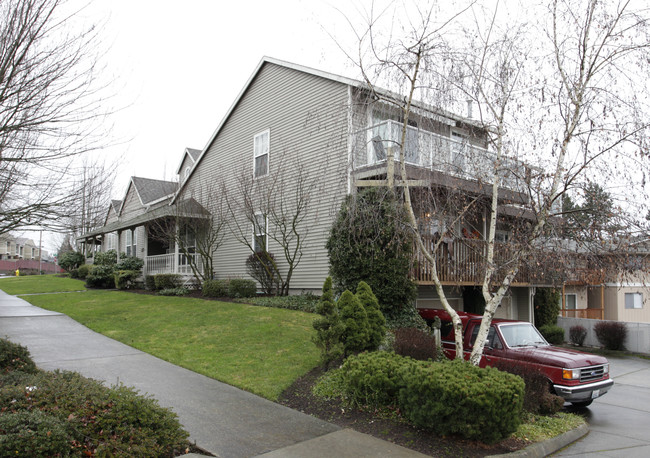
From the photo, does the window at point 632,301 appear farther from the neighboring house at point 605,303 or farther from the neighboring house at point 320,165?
the neighboring house at point 320,165

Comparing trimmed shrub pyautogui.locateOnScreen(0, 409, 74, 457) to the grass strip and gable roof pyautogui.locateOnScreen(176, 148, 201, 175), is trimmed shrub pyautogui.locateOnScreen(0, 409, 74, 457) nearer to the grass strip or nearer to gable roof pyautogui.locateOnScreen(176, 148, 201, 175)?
the grass strip

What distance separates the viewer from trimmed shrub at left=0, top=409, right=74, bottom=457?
4.27 metres

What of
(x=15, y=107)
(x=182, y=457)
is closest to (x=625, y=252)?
(x=182, y=457)

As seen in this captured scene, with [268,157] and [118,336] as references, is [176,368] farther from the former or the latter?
[268,157]

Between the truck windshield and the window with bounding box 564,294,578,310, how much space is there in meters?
18.7

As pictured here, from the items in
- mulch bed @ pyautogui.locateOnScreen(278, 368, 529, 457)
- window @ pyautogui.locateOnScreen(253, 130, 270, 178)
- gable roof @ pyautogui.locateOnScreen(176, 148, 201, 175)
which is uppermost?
gable roof @ pyautogui.locateOnScreen(176, 148, 201, 175)

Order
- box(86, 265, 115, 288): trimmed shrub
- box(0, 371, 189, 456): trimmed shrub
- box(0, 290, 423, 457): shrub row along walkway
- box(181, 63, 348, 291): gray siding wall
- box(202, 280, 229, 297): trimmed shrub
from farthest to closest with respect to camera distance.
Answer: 1. box(86, 265, 115, 288): trimmed shrub
2. box(202, 280, 229, 297): trimmed shrub
3. box(181, 63, 348, 291): gray siding wall
4. box(0, 290, 423, 457): shrub row along walkway
5. box(0, 371, 189, 456): trimmed shrub

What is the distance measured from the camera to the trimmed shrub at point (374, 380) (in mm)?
7012

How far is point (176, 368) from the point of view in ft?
29.9

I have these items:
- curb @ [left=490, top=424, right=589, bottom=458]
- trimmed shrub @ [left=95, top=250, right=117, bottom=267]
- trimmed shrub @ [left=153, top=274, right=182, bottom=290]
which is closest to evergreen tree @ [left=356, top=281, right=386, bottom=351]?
curb @ [left=490, top=424, right=589, bottom=458]

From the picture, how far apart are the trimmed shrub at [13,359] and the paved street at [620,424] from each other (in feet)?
25.3

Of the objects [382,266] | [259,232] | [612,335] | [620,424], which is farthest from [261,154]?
[612,335]

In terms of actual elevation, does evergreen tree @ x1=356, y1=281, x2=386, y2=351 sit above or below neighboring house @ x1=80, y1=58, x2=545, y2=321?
below

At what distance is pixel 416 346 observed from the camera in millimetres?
8867
